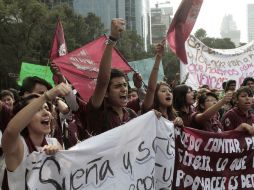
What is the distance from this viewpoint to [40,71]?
934 cm

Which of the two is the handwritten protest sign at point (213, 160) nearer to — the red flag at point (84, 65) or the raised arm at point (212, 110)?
the raised arm at point (212, 110)

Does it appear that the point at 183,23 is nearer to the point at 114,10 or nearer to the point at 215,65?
the point at 215,65

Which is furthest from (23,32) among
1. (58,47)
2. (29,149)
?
(29,149)

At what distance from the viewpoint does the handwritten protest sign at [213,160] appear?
4680 mm

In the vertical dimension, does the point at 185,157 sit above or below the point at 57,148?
below

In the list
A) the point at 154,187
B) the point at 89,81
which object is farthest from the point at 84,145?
the point at 89,81

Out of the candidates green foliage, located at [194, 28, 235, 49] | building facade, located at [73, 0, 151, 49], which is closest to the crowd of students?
green foliage, located at [194, 28, 235, 49]

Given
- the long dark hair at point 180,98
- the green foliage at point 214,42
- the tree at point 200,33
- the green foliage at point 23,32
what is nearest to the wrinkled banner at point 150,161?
the long dark hair at point 180,98

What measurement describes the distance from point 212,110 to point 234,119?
0.85 m

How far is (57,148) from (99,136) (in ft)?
1.37

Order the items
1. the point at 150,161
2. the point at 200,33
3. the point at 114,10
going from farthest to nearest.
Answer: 1. the point at 114,10
2. the point at 200,33
3. the point at 150,161

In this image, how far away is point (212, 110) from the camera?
207 inches

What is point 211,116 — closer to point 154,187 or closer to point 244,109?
point 244,109

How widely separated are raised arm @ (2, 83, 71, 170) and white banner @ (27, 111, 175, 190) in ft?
0.59
